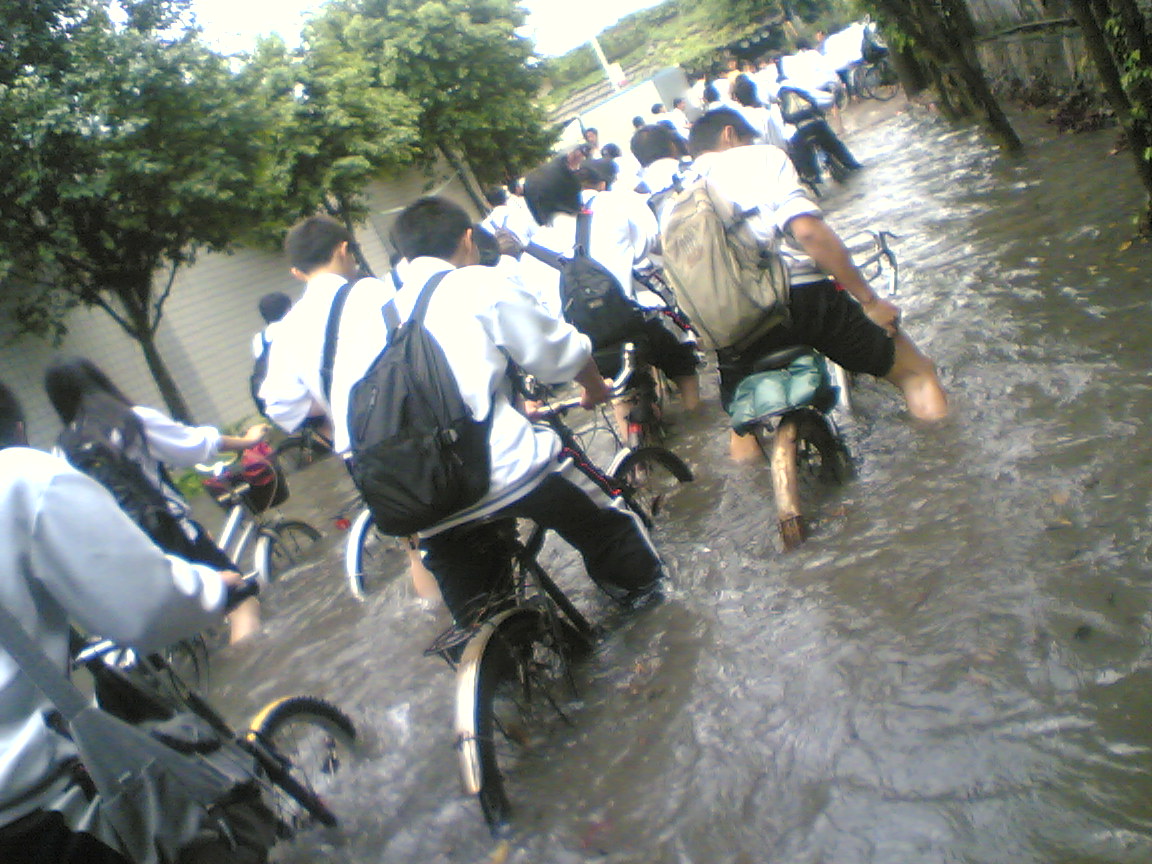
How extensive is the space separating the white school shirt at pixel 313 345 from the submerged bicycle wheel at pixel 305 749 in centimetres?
94

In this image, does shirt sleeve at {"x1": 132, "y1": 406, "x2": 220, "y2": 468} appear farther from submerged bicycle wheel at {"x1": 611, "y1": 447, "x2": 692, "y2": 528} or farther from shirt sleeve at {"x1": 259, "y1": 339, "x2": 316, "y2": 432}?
submerged bicycle wheel at {"x1": 611, "y1": 447, "x2": 692, "y2": 528}

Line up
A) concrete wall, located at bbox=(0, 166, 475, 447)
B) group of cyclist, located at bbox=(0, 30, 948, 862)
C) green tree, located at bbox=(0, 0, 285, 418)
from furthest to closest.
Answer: concrete wall, located at bbox=(0, 166, 475, 447), green tree, located at bbox=(0, 0, 285, 418), group of cyclist, located at bbox=(0, 30, 948, 862)

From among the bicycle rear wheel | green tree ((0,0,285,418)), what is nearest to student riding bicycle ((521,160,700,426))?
the bicycle rear wheel

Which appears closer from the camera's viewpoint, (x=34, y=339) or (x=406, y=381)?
(x=406, y=381)

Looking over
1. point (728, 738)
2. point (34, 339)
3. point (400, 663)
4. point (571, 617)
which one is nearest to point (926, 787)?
point (728, 738)

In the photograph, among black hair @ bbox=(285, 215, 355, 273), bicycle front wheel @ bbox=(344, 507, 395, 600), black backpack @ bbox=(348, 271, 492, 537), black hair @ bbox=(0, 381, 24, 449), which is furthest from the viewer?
bicycle front wheel @ bbox=(344, 507, 395, 600)

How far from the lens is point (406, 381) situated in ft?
10.5

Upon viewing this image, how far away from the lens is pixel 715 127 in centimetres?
485

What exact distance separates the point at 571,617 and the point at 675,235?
1.64 meters

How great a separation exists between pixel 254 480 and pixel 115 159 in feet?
20.2

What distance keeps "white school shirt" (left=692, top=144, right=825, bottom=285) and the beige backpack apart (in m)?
0.09

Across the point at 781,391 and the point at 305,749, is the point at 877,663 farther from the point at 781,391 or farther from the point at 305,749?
the point at 305,749

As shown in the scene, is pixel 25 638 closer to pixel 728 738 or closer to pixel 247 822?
pixel 247 822

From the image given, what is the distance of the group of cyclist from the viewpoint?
6.50 feet
